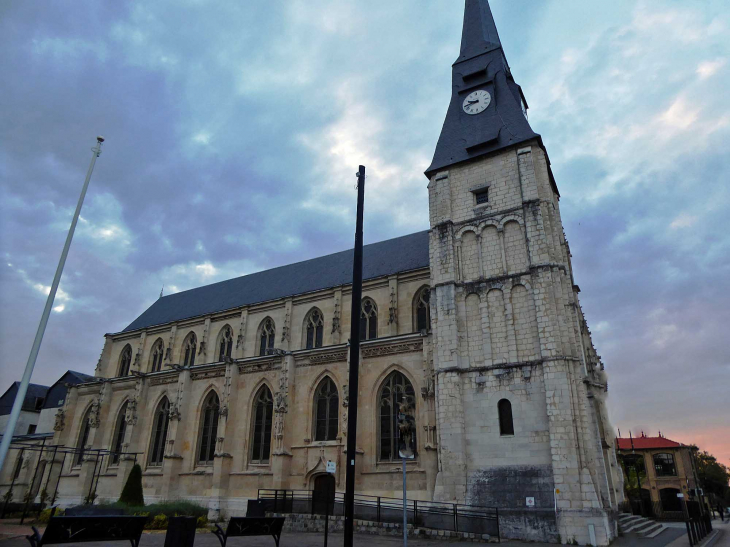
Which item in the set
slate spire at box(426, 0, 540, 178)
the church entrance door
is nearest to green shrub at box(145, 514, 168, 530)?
the church entrance door

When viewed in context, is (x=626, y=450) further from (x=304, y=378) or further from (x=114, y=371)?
(x=114, y=371)

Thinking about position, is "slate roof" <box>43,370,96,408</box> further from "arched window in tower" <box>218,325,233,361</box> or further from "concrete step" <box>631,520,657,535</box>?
"concrete step" <box>631,520,657,535</box>

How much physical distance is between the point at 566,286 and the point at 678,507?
1915 inches

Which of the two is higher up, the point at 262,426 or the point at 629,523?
the point at 262,426

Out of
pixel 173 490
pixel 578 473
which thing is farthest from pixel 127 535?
pixel 173 490

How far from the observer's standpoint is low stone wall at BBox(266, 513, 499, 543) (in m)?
15.7

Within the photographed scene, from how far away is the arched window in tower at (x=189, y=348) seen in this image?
109 feet

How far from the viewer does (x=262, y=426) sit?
2519 cm

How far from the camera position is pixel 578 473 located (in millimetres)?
16438

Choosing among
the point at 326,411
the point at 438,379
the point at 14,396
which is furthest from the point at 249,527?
the point at 14,396

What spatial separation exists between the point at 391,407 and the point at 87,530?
565 inches

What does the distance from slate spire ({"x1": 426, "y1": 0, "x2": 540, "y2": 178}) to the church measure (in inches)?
4.3

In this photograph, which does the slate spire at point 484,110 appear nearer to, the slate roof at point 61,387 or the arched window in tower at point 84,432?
the arched window in tower at point 84,432

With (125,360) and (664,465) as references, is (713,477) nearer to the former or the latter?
(664,465)
